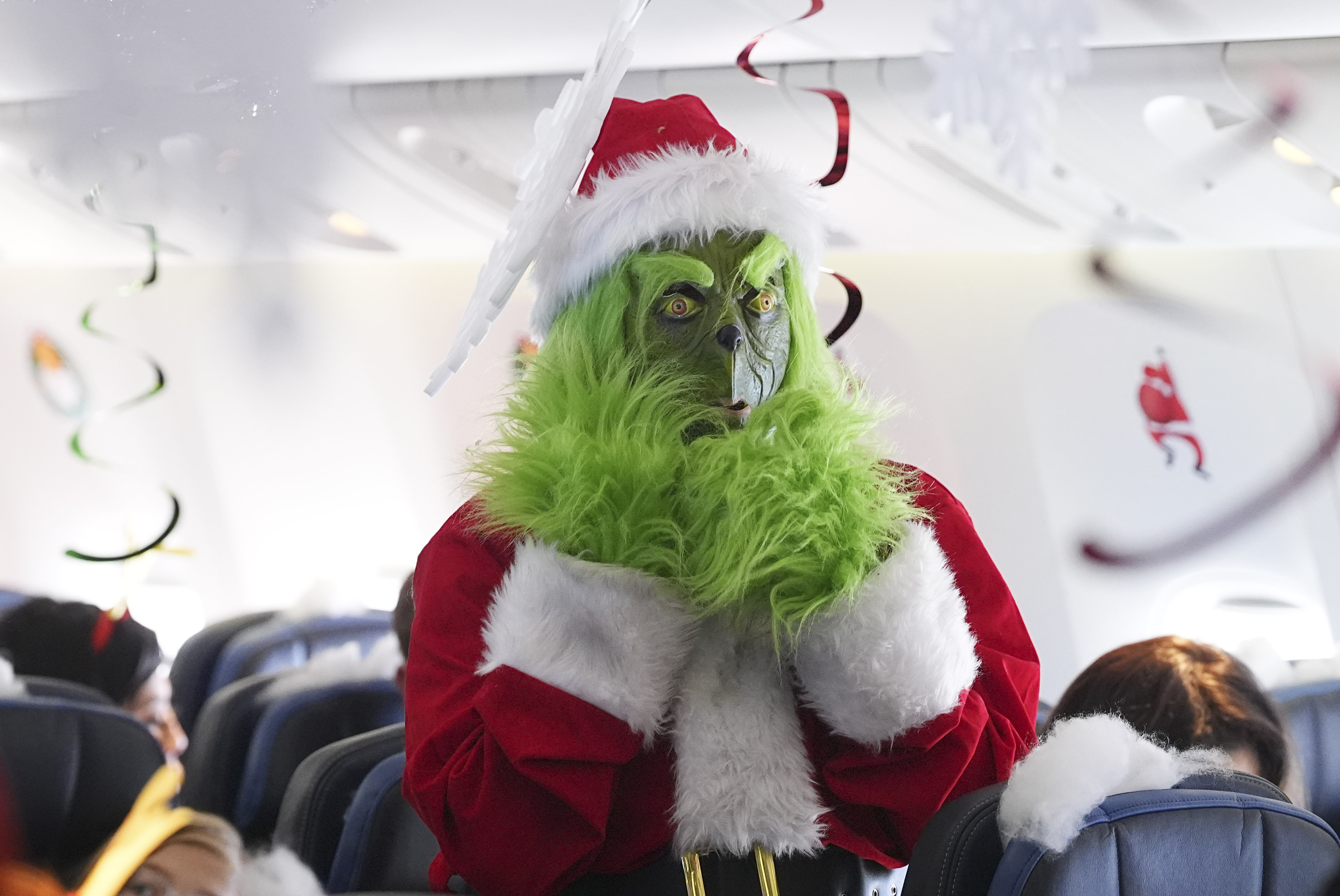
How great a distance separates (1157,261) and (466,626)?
9.36ft

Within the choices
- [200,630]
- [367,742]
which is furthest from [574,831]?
[200,630]

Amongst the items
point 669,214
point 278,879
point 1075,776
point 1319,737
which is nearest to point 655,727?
point 1075,776

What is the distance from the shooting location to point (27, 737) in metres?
1.43

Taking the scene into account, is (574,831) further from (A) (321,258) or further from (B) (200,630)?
(A) (321,258)

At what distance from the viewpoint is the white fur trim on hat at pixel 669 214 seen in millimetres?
974

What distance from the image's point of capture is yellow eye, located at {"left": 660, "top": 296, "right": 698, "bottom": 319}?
3.13ft

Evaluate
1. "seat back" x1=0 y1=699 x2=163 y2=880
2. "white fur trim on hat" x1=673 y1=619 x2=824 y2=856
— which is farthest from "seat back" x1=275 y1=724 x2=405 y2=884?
"white fur trim on hat" x1=673 y1=619 x2=824 y2=856

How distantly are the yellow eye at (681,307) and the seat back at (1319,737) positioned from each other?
4.95 ft

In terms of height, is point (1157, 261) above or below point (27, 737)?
above

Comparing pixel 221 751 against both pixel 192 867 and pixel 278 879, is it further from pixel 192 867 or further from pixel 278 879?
pixel 278 879

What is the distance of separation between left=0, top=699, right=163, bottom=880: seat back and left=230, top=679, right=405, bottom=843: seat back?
233 millimetres

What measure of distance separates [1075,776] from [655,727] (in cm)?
30

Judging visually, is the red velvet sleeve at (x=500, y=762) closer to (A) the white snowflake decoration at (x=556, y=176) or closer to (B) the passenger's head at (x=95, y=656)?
(A) the white snowflake decoration at (x=556, y=176)

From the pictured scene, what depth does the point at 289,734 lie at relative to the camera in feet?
5.71
